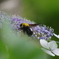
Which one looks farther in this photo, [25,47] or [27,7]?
[27,7]

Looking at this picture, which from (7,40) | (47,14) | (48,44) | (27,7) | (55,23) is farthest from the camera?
(27,7)

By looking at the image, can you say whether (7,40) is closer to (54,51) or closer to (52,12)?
(54,51)

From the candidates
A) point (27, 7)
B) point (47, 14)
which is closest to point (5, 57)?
point (47, 14)

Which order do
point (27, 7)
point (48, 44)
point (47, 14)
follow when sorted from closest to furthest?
point (48, 44), point (47, 14), point (27, 7)

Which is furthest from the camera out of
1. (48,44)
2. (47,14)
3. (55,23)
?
(47,14)

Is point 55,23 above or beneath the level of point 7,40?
beneath

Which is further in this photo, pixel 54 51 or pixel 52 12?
pixel 52 12

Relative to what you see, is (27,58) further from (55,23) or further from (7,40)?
(55,23)

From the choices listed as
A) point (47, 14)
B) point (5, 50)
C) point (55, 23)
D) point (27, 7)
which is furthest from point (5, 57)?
point (27, 7)

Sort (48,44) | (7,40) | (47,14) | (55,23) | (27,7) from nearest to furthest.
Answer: (7,40) → (48,44) → (55,23) → (47,14) → (27,7)
